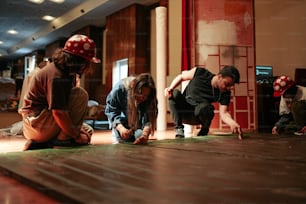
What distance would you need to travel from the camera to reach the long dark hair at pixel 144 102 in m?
1.74

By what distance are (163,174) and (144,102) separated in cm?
87

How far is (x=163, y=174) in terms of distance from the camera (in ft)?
3.27

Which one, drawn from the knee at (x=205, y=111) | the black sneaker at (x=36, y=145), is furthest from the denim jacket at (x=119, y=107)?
the knee at (x=205, y=111)

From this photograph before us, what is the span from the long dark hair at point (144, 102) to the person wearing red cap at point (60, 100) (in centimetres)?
25

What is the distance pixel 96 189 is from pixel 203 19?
2995mm

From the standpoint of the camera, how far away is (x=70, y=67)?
160 centimetres

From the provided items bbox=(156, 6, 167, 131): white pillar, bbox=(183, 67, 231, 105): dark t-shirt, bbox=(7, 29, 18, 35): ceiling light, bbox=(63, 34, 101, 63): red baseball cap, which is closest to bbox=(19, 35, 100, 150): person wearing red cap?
bbox=(63, 34, 101, 63): red baseball cap

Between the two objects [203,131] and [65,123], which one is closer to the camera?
[65,123]

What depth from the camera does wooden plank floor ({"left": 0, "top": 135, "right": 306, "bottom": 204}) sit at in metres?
0.75

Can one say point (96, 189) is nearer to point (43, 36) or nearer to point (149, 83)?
point (149, 83)

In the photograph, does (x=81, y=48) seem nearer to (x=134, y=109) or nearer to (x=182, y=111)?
(x=134, y=109)

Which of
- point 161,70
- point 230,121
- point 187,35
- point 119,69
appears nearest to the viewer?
point 230,121

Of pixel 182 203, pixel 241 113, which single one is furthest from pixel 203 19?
pixel 182 203

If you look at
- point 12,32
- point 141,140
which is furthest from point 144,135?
point 12,32
